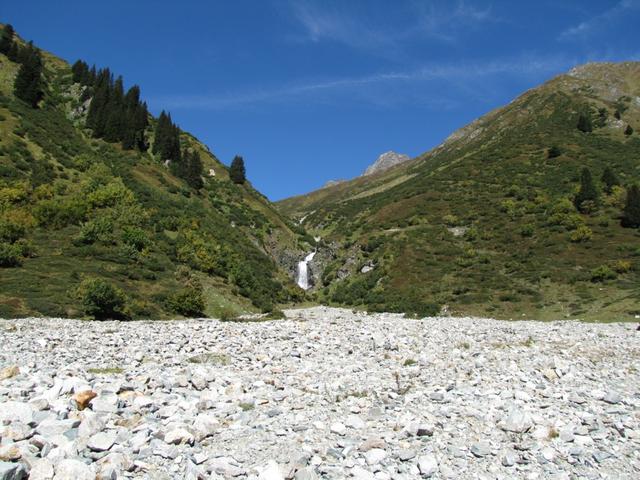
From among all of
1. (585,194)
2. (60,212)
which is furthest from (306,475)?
(585,194)

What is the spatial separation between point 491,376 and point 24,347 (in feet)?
49.7

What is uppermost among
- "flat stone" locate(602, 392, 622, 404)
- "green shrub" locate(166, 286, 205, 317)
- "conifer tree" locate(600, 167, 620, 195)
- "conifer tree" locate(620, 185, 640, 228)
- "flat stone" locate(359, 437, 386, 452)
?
"conifer tree" locate(600, 167, 620, 195)

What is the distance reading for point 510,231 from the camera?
59094mm

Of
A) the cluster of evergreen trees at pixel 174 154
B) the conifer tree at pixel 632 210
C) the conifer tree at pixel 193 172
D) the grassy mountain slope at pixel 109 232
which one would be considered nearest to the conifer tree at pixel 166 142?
the cluster of evergreen trees at pixel 174 154

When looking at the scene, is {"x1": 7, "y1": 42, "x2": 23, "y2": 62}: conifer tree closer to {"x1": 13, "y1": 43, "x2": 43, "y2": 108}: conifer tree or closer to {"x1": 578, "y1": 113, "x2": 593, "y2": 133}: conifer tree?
{"x1": 13, "y1": 43, "x2": 43, "y2": 108}: conifer tree

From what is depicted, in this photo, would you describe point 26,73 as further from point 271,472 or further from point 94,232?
point 271,472

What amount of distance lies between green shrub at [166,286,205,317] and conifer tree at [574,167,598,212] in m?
49.8

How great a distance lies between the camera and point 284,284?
53688 millimetres

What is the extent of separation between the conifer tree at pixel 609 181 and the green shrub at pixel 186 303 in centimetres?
5650

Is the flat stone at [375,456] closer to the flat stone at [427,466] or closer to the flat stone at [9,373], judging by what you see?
the flat stone at [427,466]

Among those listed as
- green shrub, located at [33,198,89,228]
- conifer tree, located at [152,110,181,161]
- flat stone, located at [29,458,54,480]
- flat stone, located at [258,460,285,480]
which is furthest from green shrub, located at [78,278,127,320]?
conifer tree, located at [152,110,181,161]

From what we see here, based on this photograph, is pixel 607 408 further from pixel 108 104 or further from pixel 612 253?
pixel 108 104

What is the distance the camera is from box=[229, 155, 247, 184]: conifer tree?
83.2 meters

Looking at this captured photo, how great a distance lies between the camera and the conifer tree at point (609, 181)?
6234 centimetres
